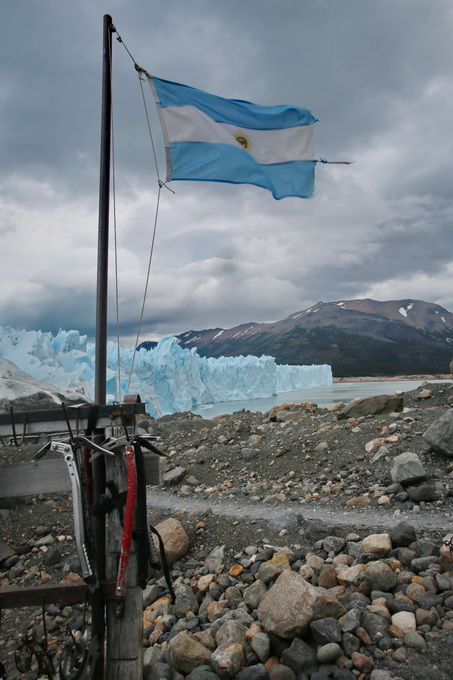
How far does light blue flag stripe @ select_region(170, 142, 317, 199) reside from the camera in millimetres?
5293

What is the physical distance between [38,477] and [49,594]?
71 cm

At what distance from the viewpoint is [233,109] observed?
5961 millimetres

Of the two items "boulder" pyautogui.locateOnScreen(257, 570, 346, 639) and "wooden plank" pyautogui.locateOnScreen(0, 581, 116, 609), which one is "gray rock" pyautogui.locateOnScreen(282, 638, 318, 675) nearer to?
"boulder" pyautogui.locateOnScreen(257, 570, 346, 639)

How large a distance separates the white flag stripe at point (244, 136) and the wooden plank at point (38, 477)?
401cm

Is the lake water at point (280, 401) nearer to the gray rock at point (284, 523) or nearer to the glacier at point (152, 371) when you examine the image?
the glacier at point (152, 371)

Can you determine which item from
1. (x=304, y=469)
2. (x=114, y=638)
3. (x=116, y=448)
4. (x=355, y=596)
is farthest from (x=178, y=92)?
(x=304, y=469)

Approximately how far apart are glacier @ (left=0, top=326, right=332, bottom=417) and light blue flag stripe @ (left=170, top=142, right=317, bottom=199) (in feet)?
16.4

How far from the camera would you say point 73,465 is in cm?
261

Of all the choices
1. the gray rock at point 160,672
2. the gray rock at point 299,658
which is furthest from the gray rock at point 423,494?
the gray rock at point 160,672

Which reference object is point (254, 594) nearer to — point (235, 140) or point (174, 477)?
point (235, 140)

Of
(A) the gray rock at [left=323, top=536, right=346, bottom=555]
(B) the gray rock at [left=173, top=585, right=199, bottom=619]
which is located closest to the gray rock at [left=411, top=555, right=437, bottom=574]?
(A) the gray rock at [left=323, top=536, right=346, bottom=555]

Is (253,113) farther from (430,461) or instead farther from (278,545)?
(430,461)

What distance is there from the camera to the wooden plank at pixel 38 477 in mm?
2924

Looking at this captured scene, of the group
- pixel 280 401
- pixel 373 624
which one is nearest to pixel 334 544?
pixel 373 624
